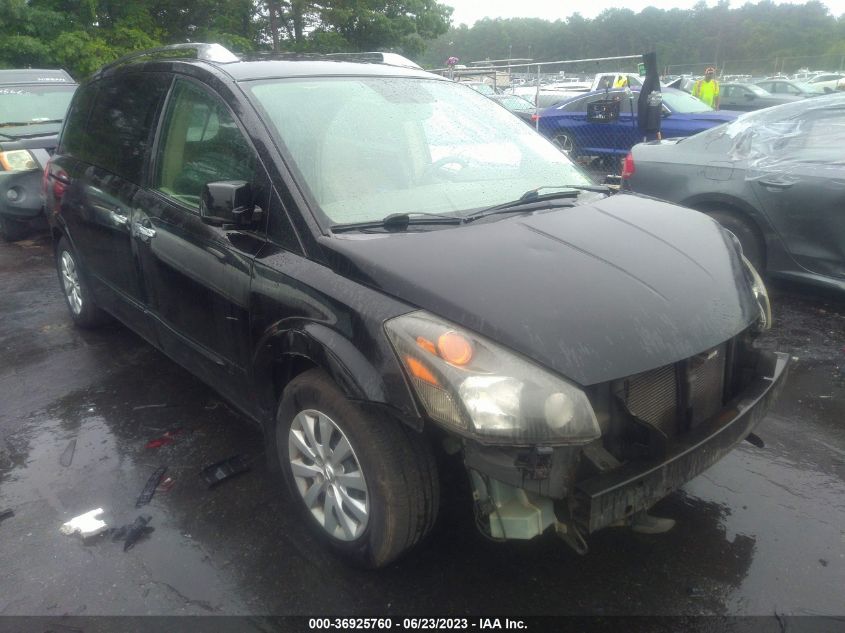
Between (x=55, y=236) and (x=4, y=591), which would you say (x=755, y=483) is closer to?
(x=4, y=591)

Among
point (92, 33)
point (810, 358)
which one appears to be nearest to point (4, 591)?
point (810, 358)

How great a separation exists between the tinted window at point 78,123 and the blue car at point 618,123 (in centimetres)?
748

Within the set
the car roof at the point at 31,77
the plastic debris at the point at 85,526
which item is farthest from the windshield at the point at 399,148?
the car roof at the point at 31,77

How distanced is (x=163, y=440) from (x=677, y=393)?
2.66 m

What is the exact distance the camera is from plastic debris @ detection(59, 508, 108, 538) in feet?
9.39

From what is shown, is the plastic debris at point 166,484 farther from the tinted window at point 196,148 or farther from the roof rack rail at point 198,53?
the roof rack rail at point 198,53

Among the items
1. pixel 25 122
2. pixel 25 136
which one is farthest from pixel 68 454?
pixel 25 122

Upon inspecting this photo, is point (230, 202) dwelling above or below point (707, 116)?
below

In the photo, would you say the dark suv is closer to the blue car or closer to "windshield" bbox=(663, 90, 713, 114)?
the blue car

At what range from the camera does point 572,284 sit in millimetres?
2322

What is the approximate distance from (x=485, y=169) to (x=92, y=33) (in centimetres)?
1506

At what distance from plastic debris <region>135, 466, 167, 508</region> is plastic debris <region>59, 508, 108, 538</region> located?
183mm

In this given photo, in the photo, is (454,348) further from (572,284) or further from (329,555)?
(329,555)

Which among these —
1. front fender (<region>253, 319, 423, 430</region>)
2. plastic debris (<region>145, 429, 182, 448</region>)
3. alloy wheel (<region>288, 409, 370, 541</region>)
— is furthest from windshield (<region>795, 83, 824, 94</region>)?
alloy wheel (<region>288, 409, 370, 541</region>)
